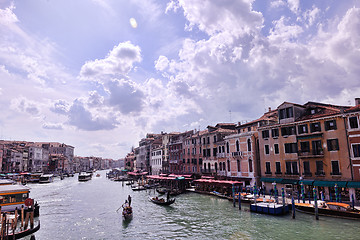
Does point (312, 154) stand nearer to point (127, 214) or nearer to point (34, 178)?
point (127, 214)

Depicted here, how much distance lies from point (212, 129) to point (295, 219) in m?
30.1

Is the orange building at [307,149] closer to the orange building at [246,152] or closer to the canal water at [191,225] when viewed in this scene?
the orange building at [246,152]

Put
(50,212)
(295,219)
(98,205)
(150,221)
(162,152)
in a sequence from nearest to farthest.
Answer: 1. (295,219)
2. (150,221)
3. (50,212)
4. (98,205)
5. (162,152)

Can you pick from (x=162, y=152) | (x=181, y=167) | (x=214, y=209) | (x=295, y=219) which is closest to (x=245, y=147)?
(x=214, y=209)

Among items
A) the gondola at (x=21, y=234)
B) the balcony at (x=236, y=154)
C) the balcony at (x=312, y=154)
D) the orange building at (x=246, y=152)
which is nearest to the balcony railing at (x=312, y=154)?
the balcony at (x=312, y=154)

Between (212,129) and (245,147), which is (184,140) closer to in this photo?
(212,129)

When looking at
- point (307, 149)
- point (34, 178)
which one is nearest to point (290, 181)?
point (307, 149)

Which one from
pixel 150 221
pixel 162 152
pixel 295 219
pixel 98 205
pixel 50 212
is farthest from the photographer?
pixel 162 152

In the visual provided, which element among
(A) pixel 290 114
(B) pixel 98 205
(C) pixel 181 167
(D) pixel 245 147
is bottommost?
(B) pixel 98 205

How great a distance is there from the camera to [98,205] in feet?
124

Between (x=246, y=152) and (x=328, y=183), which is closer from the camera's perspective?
(x=328, y=183)

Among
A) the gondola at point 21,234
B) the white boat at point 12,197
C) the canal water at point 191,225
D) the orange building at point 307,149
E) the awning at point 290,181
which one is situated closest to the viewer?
the gondola at point 21,234

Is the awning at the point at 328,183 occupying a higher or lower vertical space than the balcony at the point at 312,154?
lower

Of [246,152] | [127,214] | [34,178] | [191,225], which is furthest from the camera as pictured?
[34,178]
